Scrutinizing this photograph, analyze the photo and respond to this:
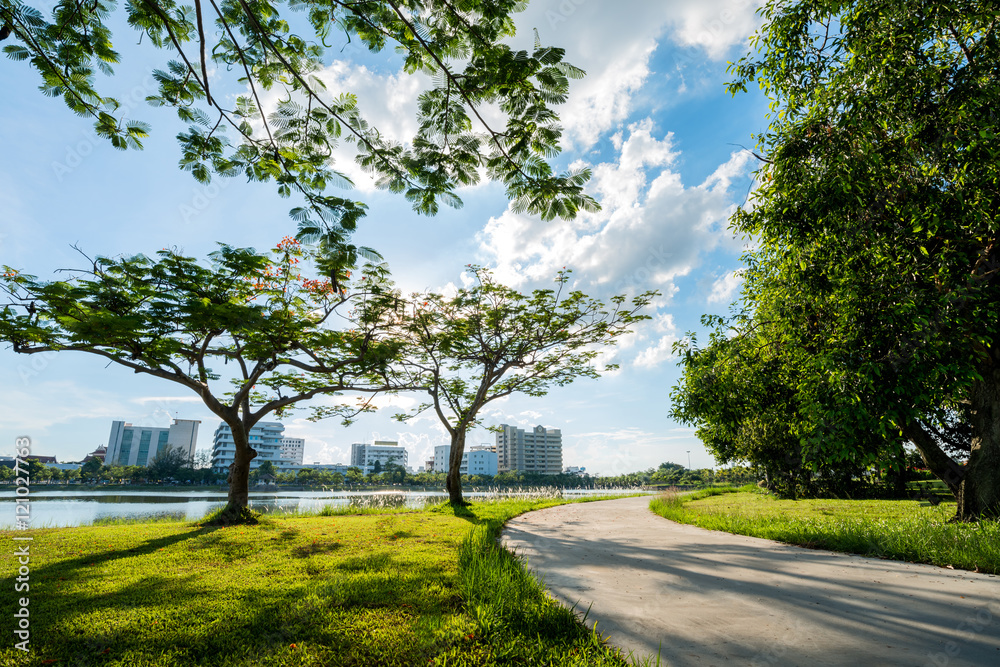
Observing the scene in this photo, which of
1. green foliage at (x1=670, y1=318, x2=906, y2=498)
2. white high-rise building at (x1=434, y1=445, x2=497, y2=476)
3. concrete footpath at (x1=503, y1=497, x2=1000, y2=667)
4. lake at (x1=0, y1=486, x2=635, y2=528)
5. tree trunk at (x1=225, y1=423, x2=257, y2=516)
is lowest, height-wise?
white high-rise building at (x1=434, y1=445, x2=497, y2=476)

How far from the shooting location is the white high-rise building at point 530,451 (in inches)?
5359

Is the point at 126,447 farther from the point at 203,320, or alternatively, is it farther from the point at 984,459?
the point at 984,459

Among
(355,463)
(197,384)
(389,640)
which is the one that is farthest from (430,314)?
(355,463)

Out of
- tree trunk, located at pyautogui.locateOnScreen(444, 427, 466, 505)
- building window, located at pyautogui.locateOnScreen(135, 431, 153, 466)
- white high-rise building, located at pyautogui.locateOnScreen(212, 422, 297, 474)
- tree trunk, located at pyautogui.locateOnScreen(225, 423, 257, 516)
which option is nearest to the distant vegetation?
white high-rise building, located at pyautogui.locateOnScreen(212, 422, 297, 474)

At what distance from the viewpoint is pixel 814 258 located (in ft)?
23.2

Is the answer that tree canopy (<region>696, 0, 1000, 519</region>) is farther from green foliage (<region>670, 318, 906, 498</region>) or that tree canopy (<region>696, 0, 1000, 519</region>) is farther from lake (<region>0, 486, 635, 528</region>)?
lake (<region>0, 486, 635, 528</region>)

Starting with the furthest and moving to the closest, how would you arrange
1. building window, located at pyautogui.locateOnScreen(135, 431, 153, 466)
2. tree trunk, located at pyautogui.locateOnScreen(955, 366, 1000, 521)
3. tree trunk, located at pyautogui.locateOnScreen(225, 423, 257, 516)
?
building window, located at pyautogui.locateOnScreen(135, 431, 153, 466) → tree trunk, located at pyautogui.locateOnScreen(225, 423, 257, 516) → tree trunk, located at pyautogui.locateOnScreen(955, 366, 1000, 521)

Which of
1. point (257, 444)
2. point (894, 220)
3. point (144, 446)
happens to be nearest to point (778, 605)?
point (894, 220)

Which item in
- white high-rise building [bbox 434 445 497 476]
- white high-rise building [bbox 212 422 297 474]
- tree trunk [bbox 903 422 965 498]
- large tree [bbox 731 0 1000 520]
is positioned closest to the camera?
large tree [bbox 731 0 1000 520]

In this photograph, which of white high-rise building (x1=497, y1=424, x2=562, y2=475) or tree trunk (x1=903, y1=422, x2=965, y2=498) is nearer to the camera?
tree trunk (x1=903, y1=422, x2=965, y2=498)

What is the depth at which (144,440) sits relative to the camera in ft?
367

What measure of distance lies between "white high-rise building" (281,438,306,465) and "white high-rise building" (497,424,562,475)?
72.5 meters

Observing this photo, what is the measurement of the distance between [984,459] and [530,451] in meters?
136

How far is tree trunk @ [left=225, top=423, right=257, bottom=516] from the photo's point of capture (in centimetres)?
1004
